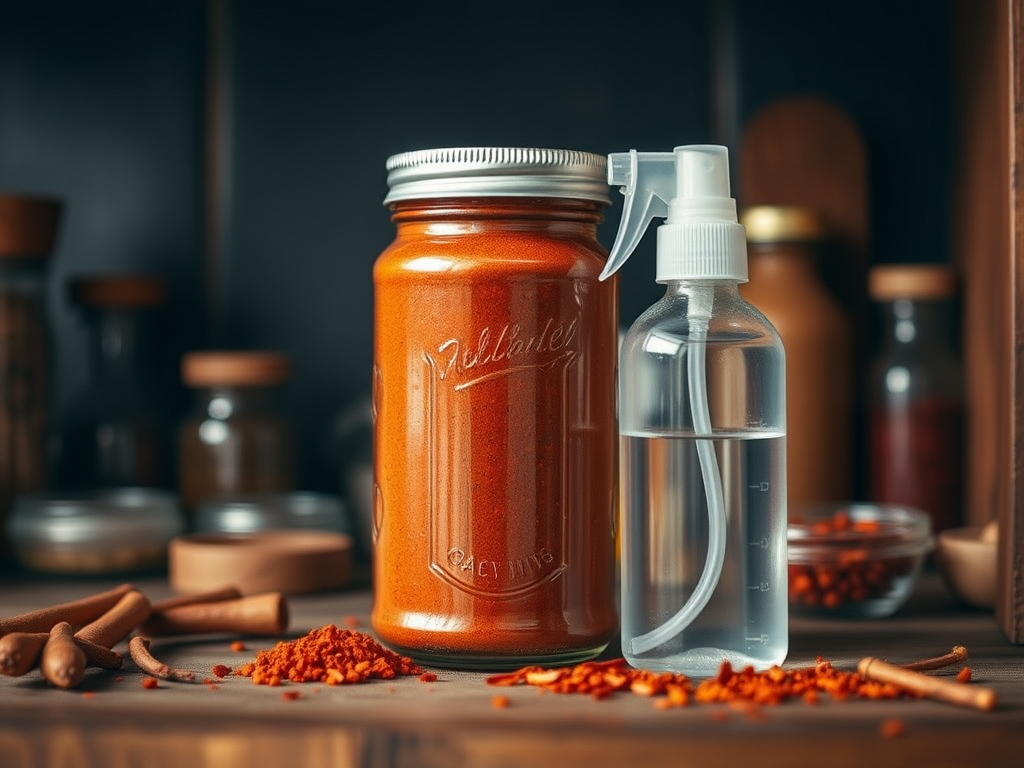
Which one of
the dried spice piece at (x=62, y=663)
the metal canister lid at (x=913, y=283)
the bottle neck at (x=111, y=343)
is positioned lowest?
the dried spice piece at (x=62, y=663)

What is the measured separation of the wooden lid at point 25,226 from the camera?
116cm

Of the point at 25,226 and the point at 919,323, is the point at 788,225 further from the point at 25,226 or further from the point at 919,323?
the point at 25,226

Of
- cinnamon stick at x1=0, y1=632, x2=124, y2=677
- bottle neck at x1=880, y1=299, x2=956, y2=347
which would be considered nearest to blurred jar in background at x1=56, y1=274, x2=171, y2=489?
cinnamon stick at x1=0, y1=632, x2=124, y2=677

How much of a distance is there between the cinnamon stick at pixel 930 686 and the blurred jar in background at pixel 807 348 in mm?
451

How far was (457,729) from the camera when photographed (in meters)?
0.61

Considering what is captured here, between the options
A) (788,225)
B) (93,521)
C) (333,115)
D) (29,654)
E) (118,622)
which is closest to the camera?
(29,654)

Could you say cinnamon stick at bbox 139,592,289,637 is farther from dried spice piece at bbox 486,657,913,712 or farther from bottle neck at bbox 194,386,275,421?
bottle neck at bbox 194,386,275,421

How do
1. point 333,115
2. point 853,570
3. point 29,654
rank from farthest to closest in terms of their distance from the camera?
point 333,115, point 853,570, point 29,654

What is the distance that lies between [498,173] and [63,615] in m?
0.40

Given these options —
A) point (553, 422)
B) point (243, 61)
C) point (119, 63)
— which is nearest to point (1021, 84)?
point (553, 422)

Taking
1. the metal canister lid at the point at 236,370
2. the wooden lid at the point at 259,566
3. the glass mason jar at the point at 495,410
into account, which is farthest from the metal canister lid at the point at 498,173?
the metal canister lid at the point at 236,370

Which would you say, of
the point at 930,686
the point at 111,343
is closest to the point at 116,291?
the point at 111,343

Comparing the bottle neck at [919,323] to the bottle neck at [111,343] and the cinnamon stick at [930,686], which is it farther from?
the bottle neck at [111,343]

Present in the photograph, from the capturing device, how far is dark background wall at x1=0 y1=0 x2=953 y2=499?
126 centimetres
